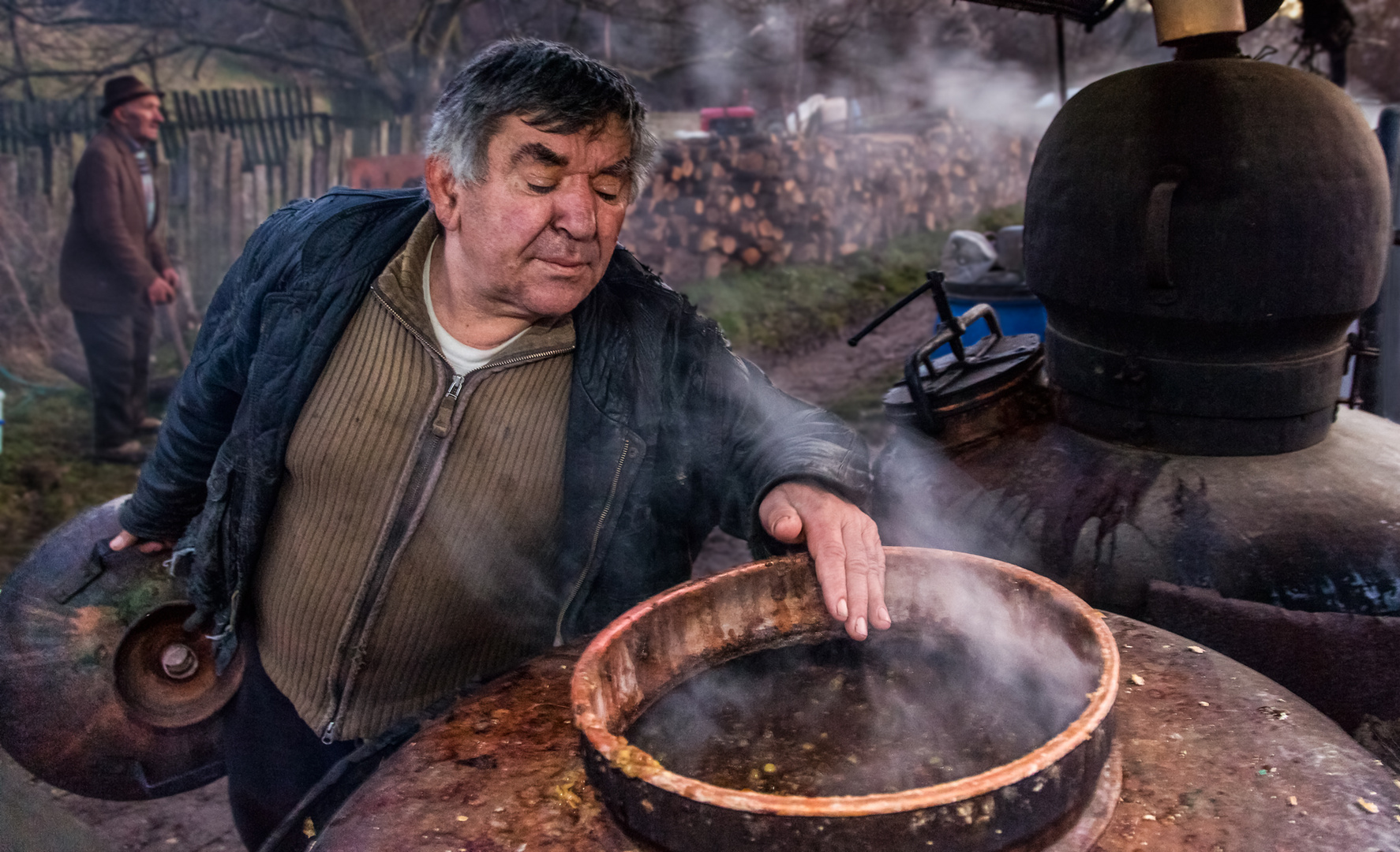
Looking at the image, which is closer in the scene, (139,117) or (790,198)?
(139,117)

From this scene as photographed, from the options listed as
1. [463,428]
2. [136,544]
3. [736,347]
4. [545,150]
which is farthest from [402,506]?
[736,347]

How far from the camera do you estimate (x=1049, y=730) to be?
161cm

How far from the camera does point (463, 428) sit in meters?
2.27

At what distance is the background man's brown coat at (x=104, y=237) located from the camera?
691 centimetres

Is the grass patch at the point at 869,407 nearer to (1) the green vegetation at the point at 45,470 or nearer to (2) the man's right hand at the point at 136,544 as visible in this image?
(1) the green vegetation at the point at 45,470

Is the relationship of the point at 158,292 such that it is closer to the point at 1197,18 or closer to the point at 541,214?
the point at 541,214

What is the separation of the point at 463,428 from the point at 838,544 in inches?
37.1

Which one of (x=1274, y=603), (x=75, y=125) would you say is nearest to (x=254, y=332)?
(x=1274, y=603)

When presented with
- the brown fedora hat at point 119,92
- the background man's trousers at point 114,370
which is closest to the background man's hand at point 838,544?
the background man's trousers at point 114,370

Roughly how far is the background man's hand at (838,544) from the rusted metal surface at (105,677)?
63.9 inches

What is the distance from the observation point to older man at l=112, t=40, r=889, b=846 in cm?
211

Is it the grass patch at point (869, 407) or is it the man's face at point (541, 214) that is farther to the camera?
the grass patch at point (869, 407)

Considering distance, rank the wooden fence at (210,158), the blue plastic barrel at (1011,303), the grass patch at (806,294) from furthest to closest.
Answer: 1. the grass patch at (806,294)
2. the wooden fence at (210,158)
3. the blue plastic barrel at (1011,303)

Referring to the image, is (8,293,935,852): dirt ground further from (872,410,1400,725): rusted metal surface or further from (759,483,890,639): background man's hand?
(872,410,1400,725): rusted metal surface
